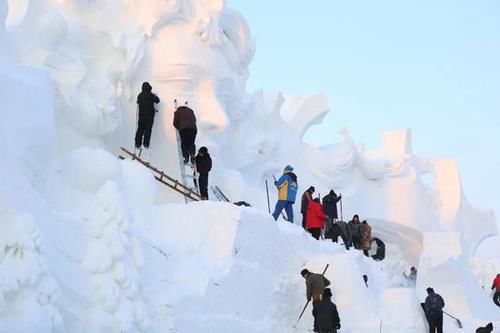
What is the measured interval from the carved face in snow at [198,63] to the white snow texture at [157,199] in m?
0.03

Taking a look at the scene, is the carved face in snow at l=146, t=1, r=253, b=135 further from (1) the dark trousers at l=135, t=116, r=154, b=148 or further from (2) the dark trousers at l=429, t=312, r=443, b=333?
(2) the dark trousers at l=429, t=312, r=443, b=333

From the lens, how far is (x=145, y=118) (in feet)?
43.7

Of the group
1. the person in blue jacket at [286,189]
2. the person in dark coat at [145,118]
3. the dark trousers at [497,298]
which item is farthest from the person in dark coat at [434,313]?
the dark trousers at [497,298]

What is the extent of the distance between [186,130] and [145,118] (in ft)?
2.24

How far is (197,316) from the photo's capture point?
32.3ft

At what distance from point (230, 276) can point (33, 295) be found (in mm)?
3569

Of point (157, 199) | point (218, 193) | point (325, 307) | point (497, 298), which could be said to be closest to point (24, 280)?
point (325, 307)

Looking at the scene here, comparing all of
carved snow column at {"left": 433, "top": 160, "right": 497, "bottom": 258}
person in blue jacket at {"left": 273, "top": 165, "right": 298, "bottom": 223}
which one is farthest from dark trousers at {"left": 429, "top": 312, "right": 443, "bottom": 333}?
carved snow column at {"left": 433, "top": 160, "right": 497, "bottom": 258}

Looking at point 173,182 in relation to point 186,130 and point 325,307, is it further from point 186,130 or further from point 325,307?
point 325,307

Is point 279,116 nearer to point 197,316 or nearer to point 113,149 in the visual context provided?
point 113,149

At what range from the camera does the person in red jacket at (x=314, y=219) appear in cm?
1420

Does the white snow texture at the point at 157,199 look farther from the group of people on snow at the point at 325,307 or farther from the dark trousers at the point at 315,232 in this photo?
the dark trousers at the point at 315,232

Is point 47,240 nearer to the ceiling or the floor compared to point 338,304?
nearer to the floor

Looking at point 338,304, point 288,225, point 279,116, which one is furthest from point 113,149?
point 279,116
